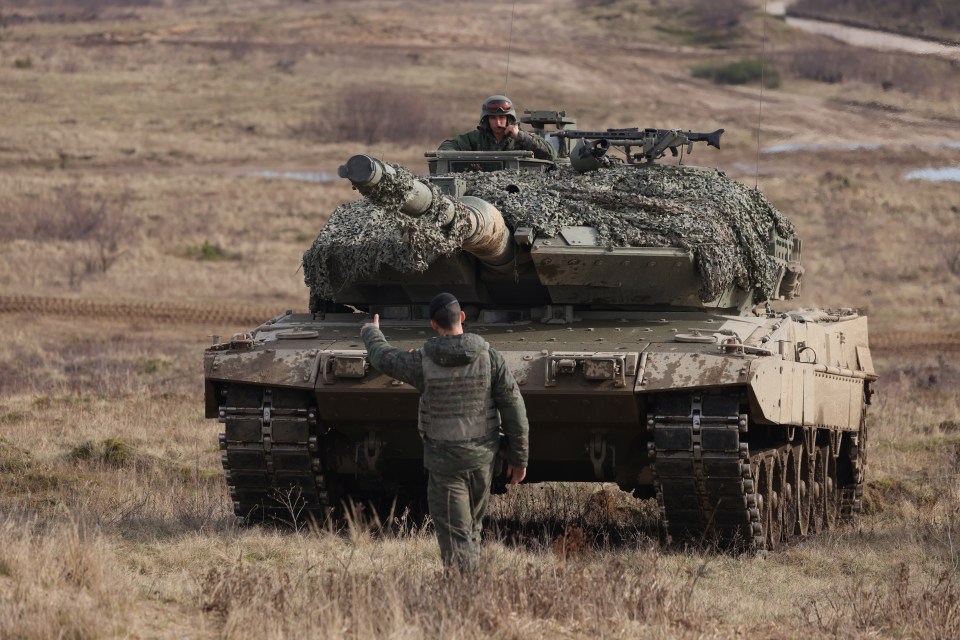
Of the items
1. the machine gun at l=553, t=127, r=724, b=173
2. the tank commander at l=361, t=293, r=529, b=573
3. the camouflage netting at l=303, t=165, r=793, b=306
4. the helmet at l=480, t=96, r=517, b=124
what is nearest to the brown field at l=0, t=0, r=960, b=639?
the tank commander at l=361, t=293, r=529, b=573

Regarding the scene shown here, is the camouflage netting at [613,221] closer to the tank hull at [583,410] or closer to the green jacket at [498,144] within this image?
the tank hull at [583,410]

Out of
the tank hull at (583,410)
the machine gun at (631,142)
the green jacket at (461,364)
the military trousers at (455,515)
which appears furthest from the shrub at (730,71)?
the military trousers at (455,515)

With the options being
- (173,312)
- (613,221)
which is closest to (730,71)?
(173,312)

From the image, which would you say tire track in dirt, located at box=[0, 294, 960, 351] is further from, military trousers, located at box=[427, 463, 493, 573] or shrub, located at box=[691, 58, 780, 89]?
shrub, located at box=[691, 58, 780, 89]

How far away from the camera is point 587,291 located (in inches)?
473

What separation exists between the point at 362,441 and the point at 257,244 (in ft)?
83.0

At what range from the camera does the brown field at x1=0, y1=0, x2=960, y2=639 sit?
8.48 m

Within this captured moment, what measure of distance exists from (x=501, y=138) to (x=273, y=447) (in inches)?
151

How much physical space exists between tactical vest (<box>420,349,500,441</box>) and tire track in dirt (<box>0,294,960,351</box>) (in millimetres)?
19171

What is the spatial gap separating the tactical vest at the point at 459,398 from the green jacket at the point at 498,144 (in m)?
5.17

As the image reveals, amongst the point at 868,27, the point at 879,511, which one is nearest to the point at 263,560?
the point at 879,511

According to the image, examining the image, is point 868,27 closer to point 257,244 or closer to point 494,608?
point 494,608

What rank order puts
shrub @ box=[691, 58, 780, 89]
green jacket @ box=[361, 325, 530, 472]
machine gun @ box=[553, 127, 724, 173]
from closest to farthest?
green jacket @ box=[361, 325, 530, 472] < machine gun @ box=[553, 127, 724, 173] < shrub @ box=[691, 58, 780, 89]

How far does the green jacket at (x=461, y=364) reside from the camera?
8.70m
